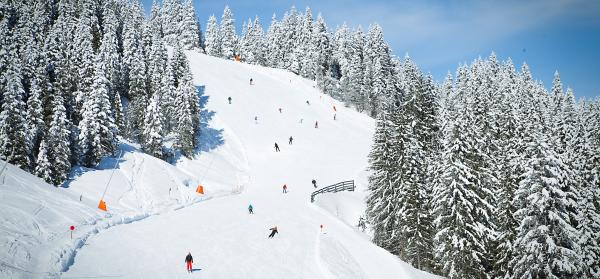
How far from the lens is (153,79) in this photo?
5925 centimetres

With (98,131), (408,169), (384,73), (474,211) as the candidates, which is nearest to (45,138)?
(98,131)

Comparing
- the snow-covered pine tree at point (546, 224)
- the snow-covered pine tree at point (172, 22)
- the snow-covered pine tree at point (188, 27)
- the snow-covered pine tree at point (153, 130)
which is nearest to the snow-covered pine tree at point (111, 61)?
the snow-covered pine tree at point (153, 130)

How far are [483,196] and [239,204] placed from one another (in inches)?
781

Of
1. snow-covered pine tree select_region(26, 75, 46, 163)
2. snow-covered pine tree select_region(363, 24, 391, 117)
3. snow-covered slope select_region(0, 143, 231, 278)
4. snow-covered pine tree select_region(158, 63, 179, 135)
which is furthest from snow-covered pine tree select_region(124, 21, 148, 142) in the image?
snow-covered pine tree select_region(363, 24, 391, 117)

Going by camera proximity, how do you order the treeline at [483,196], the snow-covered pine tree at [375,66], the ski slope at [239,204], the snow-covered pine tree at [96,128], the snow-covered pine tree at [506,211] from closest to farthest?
the ski slope at [239,204] < the treeline at [483,196] < the snow-covered pine tree at [506,211] < the snow-covered pine tree at [96,128] < the snow-covered pine tree at [375,66]

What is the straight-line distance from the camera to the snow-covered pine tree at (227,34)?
10694cm

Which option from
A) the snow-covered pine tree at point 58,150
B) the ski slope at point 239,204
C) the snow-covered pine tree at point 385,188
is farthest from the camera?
the snow-covered pine tree at point 385,188

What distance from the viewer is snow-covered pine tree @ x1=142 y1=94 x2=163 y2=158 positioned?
160 ft

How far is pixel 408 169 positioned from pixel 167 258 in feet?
70.4

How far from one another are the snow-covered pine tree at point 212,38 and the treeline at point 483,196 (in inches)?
2988

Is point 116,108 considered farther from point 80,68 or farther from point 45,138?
point 45,138

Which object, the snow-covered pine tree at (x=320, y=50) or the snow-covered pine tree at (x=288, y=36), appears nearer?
the snow-covered pine tree at (x=320, y=50)

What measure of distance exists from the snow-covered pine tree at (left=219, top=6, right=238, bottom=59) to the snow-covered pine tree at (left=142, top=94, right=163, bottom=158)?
198 feet

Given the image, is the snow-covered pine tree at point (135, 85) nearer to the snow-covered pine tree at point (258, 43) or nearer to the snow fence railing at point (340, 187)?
the snow fence railing at point (340, 187)
